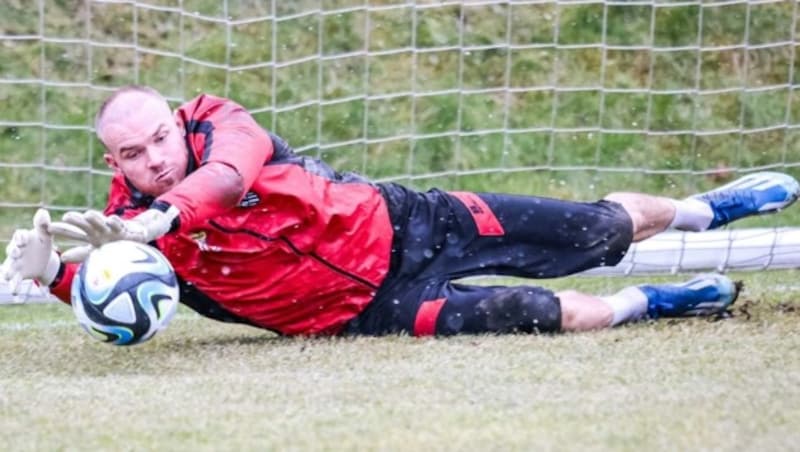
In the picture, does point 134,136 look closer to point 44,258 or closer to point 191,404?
point 44,258

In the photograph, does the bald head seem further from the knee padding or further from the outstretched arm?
the knee padding

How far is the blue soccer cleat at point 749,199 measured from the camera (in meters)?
6.29

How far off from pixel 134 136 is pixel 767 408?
2180mm

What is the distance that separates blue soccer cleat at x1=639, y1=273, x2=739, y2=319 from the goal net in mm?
1534

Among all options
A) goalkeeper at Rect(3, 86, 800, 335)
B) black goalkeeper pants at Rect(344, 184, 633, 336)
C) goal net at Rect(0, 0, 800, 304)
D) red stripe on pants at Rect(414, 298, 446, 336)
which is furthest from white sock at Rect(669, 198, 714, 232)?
goal net at Rect(0, 0, 800, 304)

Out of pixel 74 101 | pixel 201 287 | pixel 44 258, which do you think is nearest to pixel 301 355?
pixel 201 287

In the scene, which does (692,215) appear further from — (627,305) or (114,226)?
(114,226)

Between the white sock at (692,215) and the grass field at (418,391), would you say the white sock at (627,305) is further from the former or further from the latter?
the white sock at (692,215)

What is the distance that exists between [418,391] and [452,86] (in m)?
3.77

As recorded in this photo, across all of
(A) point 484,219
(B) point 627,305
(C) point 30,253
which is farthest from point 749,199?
(C) point 30,253

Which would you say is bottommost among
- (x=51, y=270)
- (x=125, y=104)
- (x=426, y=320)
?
(x=426, y=320)

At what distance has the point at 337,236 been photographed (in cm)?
578

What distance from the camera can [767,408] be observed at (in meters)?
4.37

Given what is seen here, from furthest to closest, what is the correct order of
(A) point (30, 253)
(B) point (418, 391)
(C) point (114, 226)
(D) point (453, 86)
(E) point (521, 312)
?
(D) point (453, 86)
(E) point (521, 312)
(A) point (30, 253)
(C) point (114, 226)
(B) point (418, 391)
